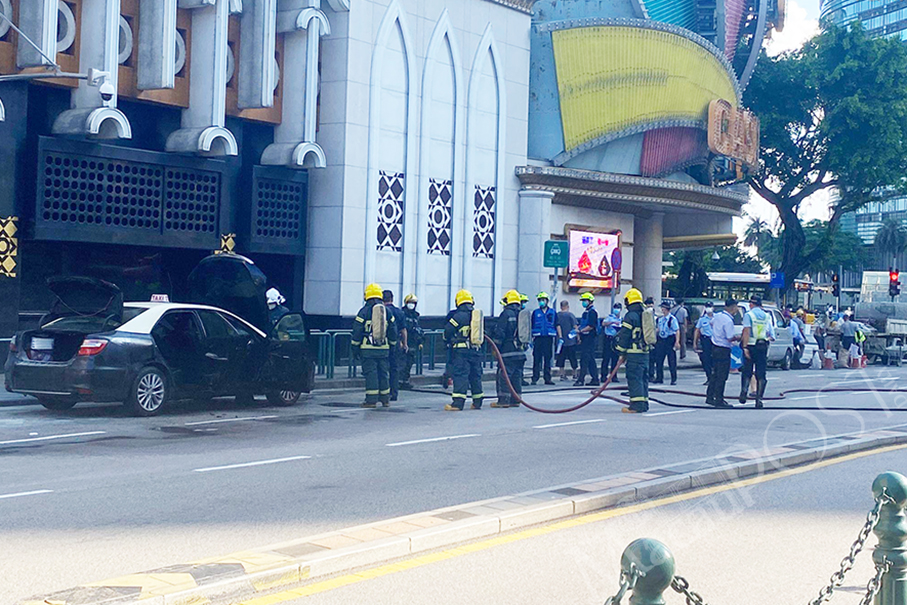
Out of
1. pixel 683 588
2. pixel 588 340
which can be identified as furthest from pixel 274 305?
pixel 683 588

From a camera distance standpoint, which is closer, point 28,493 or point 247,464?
point 28,493

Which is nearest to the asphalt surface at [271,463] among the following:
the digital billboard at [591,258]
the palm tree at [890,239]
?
the digital billboard at [591,258]

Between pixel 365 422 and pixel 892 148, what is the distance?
3682 cm

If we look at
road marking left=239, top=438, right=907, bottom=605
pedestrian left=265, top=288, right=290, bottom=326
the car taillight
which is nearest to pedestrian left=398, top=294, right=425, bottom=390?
pedestrian left=265, top=288, right=290, bottom=326

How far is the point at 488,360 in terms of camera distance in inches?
987

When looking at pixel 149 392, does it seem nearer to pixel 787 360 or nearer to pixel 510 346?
pixel 510 346

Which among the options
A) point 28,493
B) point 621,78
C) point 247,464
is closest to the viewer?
point 28,493

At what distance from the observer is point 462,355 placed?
1647 cm

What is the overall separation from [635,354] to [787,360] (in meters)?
17.0

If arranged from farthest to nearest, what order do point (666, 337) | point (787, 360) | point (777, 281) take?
point (777, 281) < point (787, 360) < point (666, 337)

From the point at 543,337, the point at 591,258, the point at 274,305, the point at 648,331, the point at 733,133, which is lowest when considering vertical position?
the point at 543,337

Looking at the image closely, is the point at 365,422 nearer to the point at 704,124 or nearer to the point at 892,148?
the point at 704,124

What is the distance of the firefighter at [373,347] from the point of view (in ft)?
53.1

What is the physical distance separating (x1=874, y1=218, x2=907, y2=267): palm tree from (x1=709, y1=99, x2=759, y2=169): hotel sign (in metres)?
87.6
